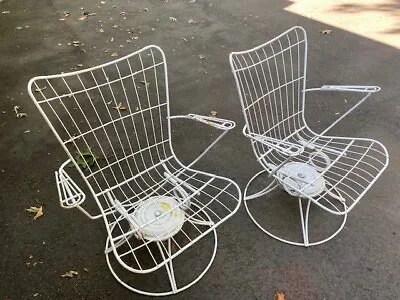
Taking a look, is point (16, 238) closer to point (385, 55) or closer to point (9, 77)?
point (9, 77)

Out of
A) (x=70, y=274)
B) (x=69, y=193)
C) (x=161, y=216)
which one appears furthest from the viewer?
(x=70, y=274)

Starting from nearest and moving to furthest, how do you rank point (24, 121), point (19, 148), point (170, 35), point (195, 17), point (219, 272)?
1. point (219, 272)
2. point (19, 148)
3. point (24, 121)
4. point (170, 35)
5. point (195, 17)

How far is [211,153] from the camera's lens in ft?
9.00

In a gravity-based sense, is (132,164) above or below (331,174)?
above

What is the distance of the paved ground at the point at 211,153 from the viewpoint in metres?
1.99

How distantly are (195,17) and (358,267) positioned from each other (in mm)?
3437

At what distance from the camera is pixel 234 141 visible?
111 inches

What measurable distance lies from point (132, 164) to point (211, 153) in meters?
0.56

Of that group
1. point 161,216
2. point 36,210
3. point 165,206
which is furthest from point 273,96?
point 36,210

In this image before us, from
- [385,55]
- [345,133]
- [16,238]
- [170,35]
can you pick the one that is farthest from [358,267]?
[170,35]

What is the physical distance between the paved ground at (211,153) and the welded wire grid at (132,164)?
136 millimetres

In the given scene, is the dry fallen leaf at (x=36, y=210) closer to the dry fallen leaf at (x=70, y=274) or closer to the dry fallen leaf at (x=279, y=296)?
the dry fallen leaf at (x=70, y=274)

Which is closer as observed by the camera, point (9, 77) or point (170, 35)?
point (9, 77)

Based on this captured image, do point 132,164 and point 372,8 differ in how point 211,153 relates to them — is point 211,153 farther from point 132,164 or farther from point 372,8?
point 372,8
